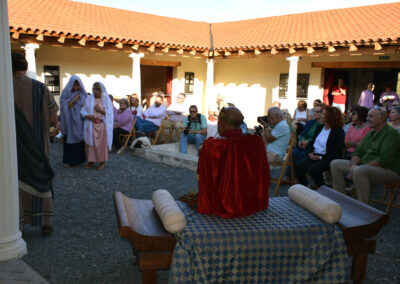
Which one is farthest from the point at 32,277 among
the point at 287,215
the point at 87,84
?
the point at 87,84

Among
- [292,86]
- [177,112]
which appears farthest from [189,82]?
[177,112]

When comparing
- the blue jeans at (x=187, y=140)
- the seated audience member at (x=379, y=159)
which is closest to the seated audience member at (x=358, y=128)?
the seated audience member at (x=379, y=159)

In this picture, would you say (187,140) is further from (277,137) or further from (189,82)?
(189,82)

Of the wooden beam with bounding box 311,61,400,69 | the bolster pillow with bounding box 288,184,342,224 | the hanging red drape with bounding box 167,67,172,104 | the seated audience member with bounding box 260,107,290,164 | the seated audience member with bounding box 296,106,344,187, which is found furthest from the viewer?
the hanging red drape with bounding box 167,67,172,104

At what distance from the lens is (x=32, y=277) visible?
2.78 meters

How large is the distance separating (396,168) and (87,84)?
34.7 ft

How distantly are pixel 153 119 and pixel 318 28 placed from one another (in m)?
7.19

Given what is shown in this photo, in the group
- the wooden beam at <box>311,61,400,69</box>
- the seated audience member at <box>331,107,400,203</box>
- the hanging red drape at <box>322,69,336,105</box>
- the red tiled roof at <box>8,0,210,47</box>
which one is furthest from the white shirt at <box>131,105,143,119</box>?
the hanging red drape at <box>322,69,336,105</box>

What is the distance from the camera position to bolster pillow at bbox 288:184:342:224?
2.70 m

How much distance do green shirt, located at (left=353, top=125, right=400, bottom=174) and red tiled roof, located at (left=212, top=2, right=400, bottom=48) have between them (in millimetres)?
6374

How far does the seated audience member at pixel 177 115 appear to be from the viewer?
928 centimetres

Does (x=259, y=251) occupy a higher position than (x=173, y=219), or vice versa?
(x=173, y=219)

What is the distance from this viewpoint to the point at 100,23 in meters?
12.6

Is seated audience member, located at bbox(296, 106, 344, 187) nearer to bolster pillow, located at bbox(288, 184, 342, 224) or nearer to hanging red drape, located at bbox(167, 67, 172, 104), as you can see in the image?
bolster pillow, located at bbox(288, 184, 342, 224)
